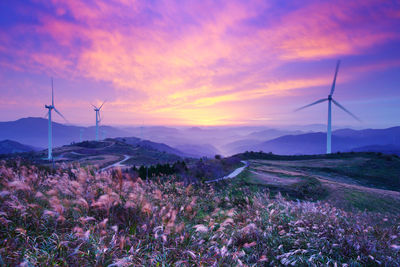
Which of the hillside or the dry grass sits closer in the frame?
the dry grass

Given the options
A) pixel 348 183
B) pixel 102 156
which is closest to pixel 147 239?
pixel 348 183

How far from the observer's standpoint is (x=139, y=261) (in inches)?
154

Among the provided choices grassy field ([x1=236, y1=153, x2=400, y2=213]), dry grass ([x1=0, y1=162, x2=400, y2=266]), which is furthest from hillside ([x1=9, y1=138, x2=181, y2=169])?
dry grass ([x1=0, y1=162, x2=400, y2=266])

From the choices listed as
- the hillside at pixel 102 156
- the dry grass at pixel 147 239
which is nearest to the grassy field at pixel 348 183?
the dry grass at pixel 147 239

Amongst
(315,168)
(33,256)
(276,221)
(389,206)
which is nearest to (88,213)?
(33,256)

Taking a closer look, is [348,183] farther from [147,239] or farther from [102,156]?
[102,156]

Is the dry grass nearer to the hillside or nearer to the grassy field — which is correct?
the grassy field

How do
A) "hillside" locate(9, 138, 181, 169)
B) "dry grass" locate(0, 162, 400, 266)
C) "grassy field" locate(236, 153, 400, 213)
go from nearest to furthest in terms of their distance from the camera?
"dry grass" locate(0, 162, 400, 266)
"grassy field" locate(236, 153, 400, 213)
"hillside" locate(9, 138, 181, 169)

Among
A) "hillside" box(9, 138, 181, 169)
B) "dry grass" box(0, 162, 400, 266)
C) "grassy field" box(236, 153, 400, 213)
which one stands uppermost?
"dry grass" box(0, 162, 400, 266)

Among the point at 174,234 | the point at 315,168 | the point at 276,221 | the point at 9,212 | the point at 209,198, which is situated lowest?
the point at 315,168

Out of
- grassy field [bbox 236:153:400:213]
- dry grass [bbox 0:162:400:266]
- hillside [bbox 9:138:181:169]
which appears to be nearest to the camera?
dry grass [bbox 0:162:400:266]

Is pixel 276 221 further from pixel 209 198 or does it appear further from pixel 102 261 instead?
pixel 102 261

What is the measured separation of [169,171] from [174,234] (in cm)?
1751

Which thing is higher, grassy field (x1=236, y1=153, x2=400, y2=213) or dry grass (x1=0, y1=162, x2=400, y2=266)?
dry grass (x1=0, y1=162, x2=400, y2=266)
